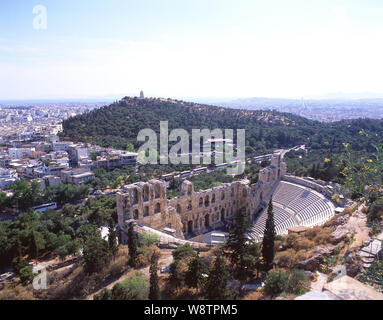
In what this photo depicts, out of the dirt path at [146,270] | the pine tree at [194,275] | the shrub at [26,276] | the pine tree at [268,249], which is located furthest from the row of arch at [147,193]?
the pine tree at [268,249]

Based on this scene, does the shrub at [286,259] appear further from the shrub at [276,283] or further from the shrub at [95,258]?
the shrub at [95,258]

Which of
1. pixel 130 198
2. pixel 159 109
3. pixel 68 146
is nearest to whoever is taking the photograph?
pixel 130 198

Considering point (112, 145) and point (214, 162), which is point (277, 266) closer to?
point (214, 162)

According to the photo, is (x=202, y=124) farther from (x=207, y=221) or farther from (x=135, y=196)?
(x=135, y=196)

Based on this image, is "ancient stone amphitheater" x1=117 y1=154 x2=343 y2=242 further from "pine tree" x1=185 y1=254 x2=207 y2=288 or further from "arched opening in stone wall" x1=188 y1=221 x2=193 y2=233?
"pine tree" x1=185 y1=254 x2=207 y2=288

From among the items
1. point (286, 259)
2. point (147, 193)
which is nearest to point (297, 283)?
point (286, 259)

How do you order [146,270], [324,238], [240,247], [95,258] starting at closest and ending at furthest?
[240,247] < [95,258] < [146,270] < [324,238]
